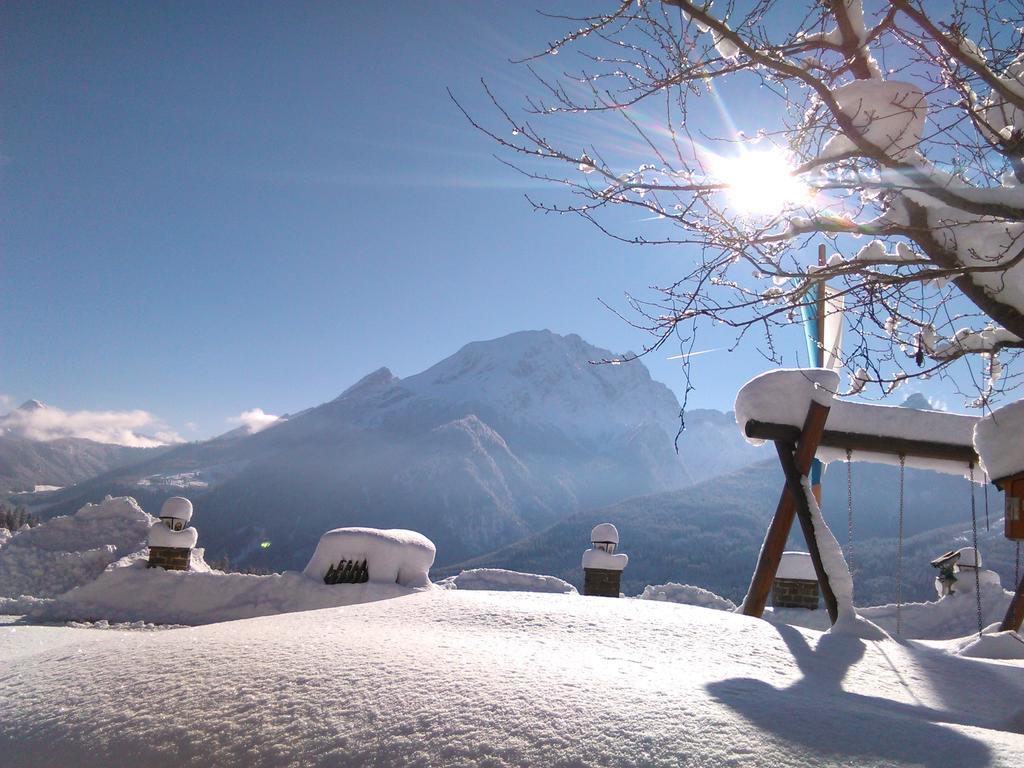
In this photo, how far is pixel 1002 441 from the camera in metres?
4.44

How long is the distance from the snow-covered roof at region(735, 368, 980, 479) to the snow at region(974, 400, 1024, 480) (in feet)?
4.58

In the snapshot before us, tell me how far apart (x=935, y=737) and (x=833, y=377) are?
148 inches

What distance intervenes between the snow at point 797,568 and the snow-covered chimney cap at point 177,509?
998 cm

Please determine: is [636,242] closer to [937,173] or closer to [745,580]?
[937,173]

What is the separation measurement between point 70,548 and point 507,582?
9.50 metres

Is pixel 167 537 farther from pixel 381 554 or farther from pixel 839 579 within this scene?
pixel 839 579

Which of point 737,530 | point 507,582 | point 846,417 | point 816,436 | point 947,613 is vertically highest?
point 846,417

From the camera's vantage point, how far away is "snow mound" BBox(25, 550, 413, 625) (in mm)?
9719

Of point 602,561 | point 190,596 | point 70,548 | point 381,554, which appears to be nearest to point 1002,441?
point 602,561

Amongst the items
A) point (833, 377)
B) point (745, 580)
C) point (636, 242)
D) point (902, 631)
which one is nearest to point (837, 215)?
point (636, 242)

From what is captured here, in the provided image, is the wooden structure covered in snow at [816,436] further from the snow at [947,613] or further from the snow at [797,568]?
the snow at [947,613]

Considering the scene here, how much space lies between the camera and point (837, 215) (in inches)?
146

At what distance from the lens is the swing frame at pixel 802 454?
19.9 ft

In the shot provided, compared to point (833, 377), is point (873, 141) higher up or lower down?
higher up
